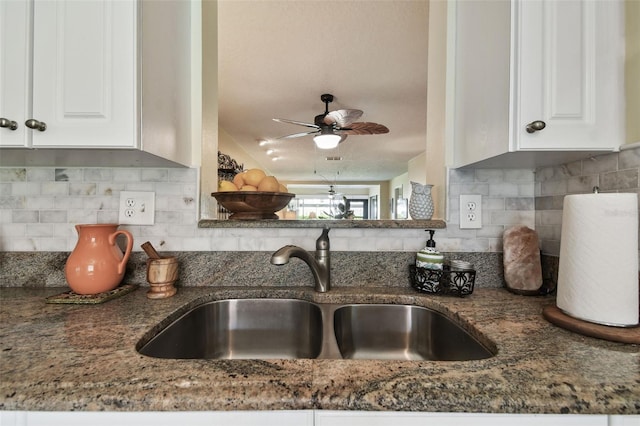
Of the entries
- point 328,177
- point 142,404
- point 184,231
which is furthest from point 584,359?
→ point 328,177

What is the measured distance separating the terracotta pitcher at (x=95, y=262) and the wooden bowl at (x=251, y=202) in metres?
0.34

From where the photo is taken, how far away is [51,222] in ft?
3.55

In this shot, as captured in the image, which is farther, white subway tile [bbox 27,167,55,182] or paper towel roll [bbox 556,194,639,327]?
white subway tile [bbox 27,167,55,182]

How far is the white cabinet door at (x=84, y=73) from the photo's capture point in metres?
0.77

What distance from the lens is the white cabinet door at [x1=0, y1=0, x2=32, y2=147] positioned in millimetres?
764

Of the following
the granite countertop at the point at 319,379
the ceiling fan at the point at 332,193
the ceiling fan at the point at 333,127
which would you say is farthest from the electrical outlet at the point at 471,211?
the ceiling fan at the point at 332,193

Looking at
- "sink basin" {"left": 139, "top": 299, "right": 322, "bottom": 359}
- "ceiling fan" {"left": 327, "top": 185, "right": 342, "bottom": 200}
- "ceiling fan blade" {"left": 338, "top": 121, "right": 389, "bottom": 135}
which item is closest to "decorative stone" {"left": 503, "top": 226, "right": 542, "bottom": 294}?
"sink basin" {"left": 139, "top": 299, "right": 322, "bottom": 359}

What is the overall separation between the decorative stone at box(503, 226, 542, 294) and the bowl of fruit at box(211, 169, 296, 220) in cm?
83

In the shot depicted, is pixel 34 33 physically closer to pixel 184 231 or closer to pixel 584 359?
pixel 184 231

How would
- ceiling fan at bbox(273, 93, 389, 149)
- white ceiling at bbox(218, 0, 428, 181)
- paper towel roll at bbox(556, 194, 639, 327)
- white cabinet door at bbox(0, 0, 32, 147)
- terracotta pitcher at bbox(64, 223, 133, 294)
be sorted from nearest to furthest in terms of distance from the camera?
paper towel roll at bbox(556, 194, 639, 327)
white cabinet door at bbox(0, 0, 32, 147)
terracotta pitcher at bbox(64, 223, 133, 294)
white ceiling at bbox(218, 0, 428, 181)
ceiling fan at bbox(273, 93, 389, 149)

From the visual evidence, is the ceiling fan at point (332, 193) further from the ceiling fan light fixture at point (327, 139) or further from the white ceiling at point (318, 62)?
the ceiling fan light fixture at point (327, 139)

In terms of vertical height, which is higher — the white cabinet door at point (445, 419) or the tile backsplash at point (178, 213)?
the tile backsplash at point (178, 213)

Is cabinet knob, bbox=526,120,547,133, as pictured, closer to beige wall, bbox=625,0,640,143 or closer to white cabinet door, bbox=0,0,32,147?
beige wall, bbox=625,0,640,143

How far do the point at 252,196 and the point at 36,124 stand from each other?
619mm
